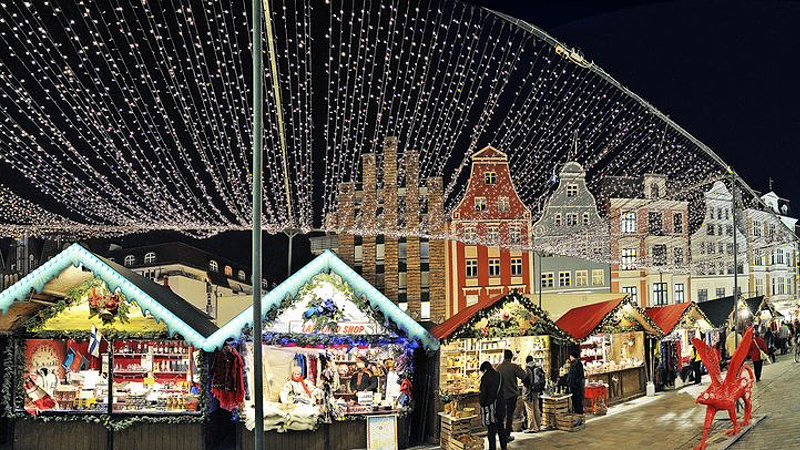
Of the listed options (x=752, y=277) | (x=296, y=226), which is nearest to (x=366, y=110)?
(x=296, y=226)

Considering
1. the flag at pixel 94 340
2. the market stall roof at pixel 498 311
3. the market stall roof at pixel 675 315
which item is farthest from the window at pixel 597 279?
the flag at pixel 94 340

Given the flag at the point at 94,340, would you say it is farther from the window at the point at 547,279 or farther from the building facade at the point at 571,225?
the window at the point at 547,279

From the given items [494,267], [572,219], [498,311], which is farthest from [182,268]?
[498,311]

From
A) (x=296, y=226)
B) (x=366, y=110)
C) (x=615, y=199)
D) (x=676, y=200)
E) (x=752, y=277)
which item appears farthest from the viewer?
(x=615, y=199)

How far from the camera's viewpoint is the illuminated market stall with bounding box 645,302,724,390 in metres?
19.6

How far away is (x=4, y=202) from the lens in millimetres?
18031

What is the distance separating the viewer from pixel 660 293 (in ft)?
129

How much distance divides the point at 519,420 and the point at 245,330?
5.73 m

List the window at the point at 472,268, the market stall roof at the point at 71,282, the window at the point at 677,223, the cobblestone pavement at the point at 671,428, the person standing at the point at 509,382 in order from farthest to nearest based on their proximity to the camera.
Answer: the window at the point at 472,268
the window at the point at 677,223
the person standing at the point at 509,382
the cobblestone pavement at the point at 671,428
the market stall roof at the point at 71,282

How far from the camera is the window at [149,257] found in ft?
165

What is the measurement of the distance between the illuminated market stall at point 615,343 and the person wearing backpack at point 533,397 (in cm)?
241

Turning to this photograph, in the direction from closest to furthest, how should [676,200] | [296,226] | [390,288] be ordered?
[296,226]
[676,200]
[390,288]

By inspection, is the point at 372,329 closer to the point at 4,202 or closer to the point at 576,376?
the point at 576,376

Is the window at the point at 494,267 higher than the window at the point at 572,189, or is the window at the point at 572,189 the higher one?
the window at the point at 572,189
